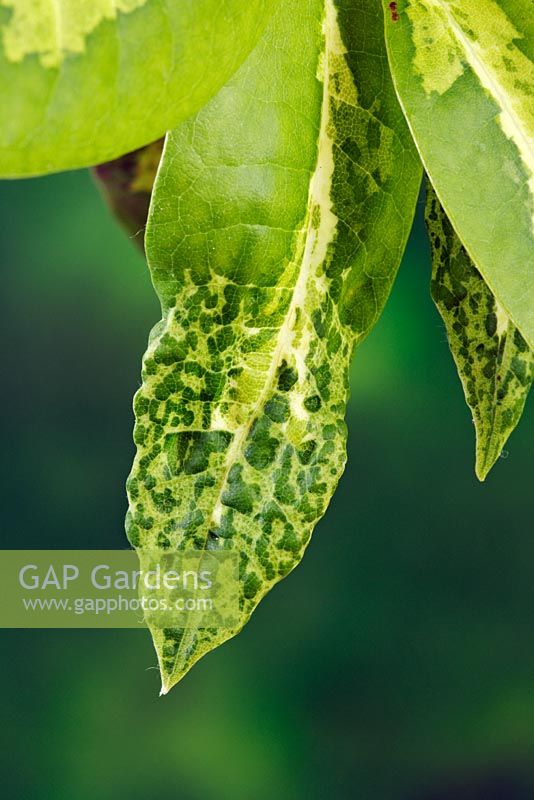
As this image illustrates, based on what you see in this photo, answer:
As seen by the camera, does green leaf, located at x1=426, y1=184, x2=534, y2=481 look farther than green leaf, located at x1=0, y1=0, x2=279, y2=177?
Yes

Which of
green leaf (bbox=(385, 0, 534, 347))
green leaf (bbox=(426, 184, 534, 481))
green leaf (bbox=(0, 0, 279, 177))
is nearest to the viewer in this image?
green leaf (bbox=(0, 0, 279, 177))

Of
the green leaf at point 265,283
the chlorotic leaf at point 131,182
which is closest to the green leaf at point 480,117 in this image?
the green leaf at point 265,283

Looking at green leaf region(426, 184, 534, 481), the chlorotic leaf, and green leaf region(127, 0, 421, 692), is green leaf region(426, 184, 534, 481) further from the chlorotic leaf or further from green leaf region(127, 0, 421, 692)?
the chlorotic leaf

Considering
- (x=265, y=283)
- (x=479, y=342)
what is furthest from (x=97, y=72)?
(x=479, y=342)

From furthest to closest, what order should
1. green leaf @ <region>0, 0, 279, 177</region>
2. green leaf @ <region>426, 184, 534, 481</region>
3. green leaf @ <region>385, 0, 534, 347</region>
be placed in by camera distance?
green leaf @ <region>426, 184, 534, 481</region>, green leaf @ <region>385, 0, 534, 347</region>, green leaf @ <region>0, 0, 279, 177</region>

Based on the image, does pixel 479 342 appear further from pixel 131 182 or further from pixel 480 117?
pixel 131 182

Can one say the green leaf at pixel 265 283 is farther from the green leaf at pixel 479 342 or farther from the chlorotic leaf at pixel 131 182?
the chlorotic leaf at pixel 131 182

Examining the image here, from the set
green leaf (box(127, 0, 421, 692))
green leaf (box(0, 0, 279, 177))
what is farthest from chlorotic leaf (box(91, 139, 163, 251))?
green leaf (box(0, 0, 279, 177))

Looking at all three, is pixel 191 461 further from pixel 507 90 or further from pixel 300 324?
pixel 507 90
